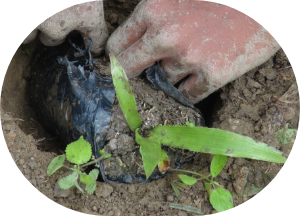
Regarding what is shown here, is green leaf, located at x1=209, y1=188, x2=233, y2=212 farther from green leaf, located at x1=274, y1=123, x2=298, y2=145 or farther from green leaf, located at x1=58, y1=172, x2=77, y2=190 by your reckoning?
green leaf, located at x1=58, y1=172, x2=77, y2=190

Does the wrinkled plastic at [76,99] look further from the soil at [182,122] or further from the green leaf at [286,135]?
the green leaf at [286,135]

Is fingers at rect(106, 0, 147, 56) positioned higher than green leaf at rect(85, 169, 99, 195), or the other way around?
fingers at rect(106, 0, 147, 56)

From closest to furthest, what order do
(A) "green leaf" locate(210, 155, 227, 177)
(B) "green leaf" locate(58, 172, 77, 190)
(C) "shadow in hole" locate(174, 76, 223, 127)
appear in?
1. (B) "green leaf" locate(58, 172, 77, 190)
2. (A) "green leaf" locate(210, 155, 227, 177)
3. (C) "shadow in hole" locate(174, 76, 223, 127)

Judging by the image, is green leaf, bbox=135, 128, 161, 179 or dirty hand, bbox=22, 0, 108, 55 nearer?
green leaf, bbox=135, 128, 161, 179

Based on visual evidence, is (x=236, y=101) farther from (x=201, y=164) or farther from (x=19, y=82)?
(x=19, y=82)

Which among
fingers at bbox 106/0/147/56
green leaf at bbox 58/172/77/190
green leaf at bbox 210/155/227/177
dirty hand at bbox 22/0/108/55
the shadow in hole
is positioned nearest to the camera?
green leaf at bbox 58/172/77/190

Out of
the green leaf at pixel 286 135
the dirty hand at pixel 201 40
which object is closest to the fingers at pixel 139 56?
the dirty hand at pixel 201 40

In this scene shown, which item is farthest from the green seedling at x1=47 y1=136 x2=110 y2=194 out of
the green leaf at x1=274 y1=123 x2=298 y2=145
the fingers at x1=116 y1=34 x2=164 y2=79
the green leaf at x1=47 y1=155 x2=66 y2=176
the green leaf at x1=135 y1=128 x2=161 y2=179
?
the green leaf at x1=274 y1=123 x2=298 y2=145
